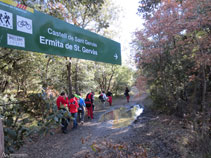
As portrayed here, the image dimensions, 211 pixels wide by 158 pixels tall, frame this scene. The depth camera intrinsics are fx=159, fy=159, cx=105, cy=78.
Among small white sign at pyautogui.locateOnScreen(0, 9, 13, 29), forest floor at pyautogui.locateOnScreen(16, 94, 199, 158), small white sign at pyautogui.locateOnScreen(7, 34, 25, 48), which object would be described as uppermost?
small white sign at pyautogui.locateOnScreen(0, 9, 13, 29)

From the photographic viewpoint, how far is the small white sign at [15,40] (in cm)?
141

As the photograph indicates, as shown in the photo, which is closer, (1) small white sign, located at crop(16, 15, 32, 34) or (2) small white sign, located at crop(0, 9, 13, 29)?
(2) small white sign, located at crop(0, 9, 13, 29)

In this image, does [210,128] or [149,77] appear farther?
[149,77]

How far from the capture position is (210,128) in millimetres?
5785

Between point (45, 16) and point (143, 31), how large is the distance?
7.59m

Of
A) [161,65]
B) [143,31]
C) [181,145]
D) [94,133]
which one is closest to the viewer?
[181,145]

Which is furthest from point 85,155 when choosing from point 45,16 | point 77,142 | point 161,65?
point 161,65

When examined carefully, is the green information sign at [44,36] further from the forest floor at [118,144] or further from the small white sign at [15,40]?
the forest floor at [118,144]

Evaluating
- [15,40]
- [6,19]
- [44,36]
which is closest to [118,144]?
[44,36]

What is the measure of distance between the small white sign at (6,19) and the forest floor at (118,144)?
375 centimetres

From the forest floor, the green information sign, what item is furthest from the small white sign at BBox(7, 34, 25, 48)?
the forest floor

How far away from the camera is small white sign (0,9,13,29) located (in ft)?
4.50

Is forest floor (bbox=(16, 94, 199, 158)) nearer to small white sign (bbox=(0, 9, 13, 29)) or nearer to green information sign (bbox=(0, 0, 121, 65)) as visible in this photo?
green information sign (bbox=(0, 0, 121, 65))

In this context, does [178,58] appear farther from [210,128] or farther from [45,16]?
[45,16]
